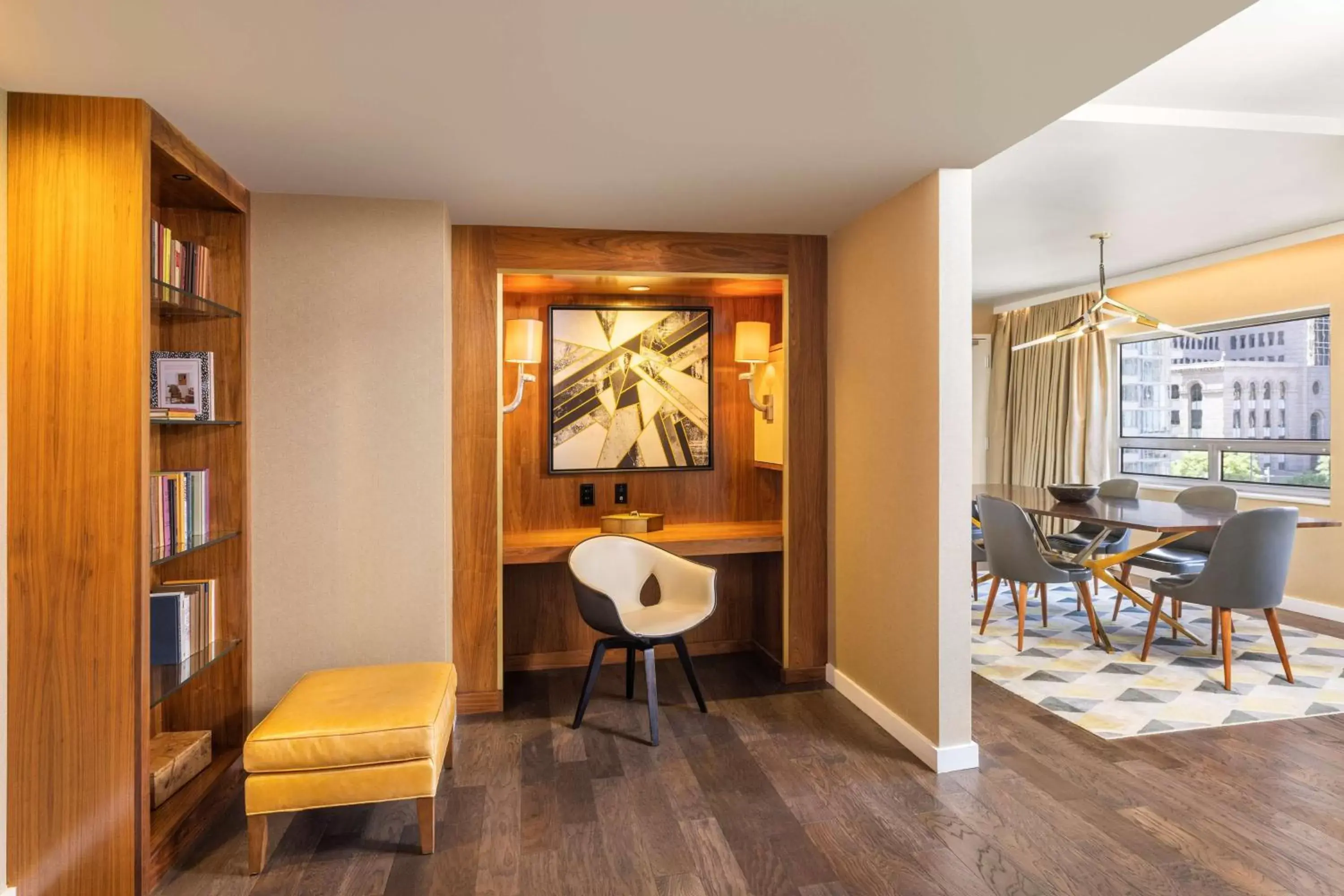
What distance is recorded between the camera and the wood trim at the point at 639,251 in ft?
11.4

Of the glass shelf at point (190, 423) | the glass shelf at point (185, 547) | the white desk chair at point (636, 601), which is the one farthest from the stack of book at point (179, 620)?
the white desk chair at point (636, 601)

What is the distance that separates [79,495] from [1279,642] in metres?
4.95

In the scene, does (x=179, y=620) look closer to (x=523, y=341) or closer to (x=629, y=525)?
(x=523, y=341)

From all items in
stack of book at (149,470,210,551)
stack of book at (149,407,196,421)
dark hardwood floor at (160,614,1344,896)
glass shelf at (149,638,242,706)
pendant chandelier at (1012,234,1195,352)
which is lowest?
dark hardwood floor at (160,614,1344,896)

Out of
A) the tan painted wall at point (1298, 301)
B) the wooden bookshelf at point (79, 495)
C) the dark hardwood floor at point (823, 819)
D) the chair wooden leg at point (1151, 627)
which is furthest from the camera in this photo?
the tan painted wall at point (1298, 301)

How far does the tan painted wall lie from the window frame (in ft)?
0.21

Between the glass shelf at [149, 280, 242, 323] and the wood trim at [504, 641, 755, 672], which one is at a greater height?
the glass shelf at [149, 280, 242, 323]

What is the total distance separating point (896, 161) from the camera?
8.61ft

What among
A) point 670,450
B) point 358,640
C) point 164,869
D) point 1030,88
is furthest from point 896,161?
point 164,869

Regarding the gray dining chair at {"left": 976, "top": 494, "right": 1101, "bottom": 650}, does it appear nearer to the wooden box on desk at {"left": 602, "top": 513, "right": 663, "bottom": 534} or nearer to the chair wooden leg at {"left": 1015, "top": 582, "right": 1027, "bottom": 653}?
the chair wooden leg at {"left": 1015, "top": 582, "right": 1027, "bottom": 653}

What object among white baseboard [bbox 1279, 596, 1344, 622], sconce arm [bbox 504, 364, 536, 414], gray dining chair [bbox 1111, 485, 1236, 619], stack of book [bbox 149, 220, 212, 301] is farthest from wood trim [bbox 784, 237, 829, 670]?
white baseboard [bbox 1279, 596, 1344, 622]

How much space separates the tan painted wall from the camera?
4.69 m

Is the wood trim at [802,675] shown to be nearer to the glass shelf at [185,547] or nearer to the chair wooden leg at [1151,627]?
the chair wooden leg at [1151,627]

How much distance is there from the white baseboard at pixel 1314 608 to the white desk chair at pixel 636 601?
398cm
